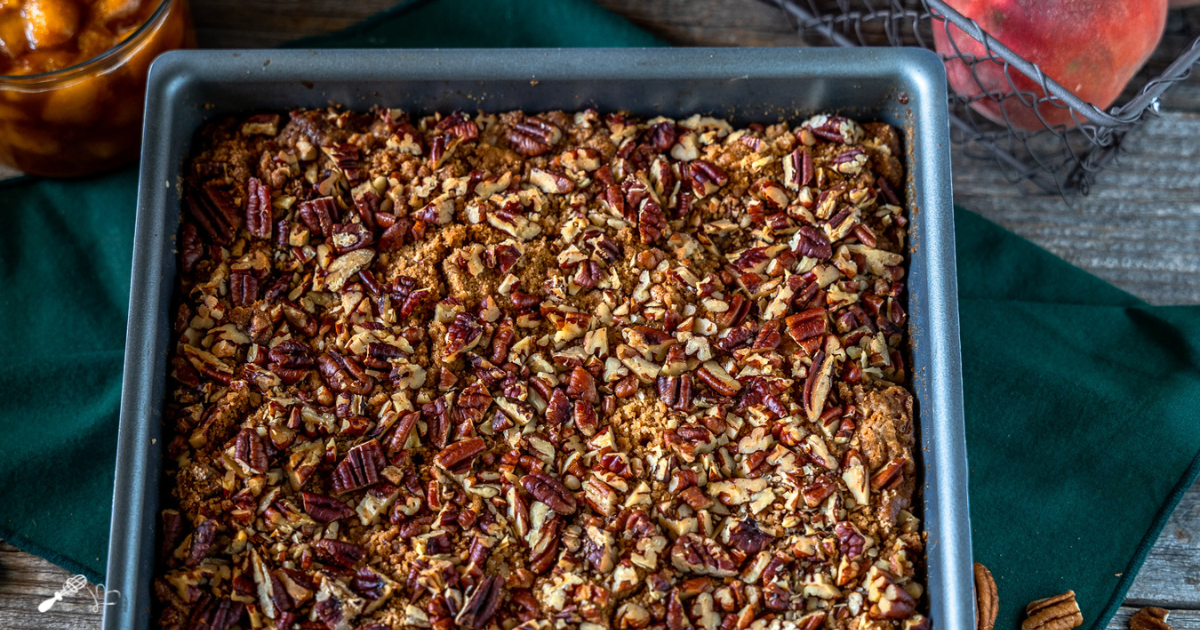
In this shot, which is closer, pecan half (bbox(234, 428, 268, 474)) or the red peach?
pecan half (bbox(234, 428, 268, 474))

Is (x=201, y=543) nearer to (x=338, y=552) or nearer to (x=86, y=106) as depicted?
(x=338, y=552)

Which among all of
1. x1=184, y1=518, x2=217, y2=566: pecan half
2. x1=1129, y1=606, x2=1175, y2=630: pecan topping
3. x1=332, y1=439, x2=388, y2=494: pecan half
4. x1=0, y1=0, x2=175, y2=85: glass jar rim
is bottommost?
x1=1129, y1=606, x2=1175, y2=630: pecan topping

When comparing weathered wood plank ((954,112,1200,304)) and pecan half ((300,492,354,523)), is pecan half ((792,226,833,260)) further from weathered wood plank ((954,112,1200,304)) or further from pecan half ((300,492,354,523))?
pecan half ((300,492,354,523))

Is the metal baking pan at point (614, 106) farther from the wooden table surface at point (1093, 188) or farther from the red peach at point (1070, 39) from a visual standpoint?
the wooden table surface at point (1093, 188)

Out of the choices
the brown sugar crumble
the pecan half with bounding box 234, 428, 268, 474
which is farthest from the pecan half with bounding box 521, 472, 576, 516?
the pecan half with bounding box 234, 428, 268, 474

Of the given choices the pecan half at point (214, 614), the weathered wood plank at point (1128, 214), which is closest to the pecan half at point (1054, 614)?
the weathered wood plank at point (1128, 214)

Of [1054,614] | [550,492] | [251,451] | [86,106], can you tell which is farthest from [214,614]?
[1054,614]
